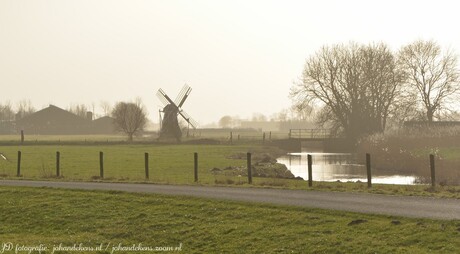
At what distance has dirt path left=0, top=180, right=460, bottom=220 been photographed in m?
16.6

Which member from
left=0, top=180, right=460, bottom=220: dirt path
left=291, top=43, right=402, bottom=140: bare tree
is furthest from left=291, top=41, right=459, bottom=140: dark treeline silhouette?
left=0, top=180, right=460, bottom=220: dirt path

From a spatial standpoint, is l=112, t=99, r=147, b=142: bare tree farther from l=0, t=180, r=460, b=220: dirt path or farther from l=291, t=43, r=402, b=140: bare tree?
l=0, t=180, r=460, b=220: dirt path

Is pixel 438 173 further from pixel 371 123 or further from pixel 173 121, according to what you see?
pixel 173 121

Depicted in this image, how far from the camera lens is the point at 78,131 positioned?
166 metres

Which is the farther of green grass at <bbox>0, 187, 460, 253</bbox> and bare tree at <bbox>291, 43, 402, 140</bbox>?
bare tree at <bbox>291, 43, 402, 140</bbox>

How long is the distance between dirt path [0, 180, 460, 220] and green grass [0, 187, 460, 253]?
0.86 metres

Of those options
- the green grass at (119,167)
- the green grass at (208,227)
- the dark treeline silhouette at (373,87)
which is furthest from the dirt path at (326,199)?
the dark treeline silhouette at (373,87)

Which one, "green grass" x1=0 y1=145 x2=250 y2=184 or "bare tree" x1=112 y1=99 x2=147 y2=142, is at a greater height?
"bare tree" x1=112 y1=99 x2=147 y2=142

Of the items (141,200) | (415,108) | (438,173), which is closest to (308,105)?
(415,108)

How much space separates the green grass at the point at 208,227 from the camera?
45.1 ft

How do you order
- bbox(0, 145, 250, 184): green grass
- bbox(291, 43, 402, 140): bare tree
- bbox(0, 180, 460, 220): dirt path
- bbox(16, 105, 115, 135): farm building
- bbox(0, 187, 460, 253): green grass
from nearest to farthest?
bbox(0, 187, 460, 253): green grass < bbox(0, 180, 460, 220): dirt path < bbox(0, 145, 250, 184): green grass < bbox(291, 43, 402, 140): bare tree < bbox(16, 105, 115, 135): farm building

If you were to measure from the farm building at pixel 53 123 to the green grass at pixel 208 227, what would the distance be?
14370 cm

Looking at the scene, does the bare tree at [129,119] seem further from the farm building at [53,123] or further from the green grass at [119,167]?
the farm building at [53,123]

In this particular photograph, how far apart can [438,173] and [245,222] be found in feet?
86.6
